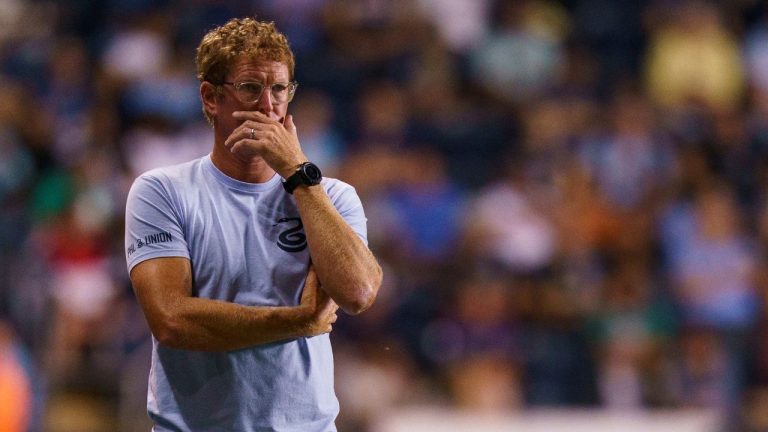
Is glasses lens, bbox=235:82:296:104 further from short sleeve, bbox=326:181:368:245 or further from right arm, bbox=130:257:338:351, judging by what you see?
right arm, bbox=130:257:338:351

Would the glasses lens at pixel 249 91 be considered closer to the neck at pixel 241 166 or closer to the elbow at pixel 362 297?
the neck at pixel 241 166

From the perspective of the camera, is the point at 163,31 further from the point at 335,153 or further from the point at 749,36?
the point at 749,36

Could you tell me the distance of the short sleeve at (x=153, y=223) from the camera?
148 inches

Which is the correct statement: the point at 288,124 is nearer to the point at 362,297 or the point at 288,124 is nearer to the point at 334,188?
the point at 334,188

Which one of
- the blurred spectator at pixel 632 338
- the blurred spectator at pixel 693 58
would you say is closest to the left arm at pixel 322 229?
the blurred spectator at pixel 632 338

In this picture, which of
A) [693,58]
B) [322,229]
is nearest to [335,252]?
[322,229]

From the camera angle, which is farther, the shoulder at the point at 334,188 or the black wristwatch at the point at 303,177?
the shoulder at the point at 334,188

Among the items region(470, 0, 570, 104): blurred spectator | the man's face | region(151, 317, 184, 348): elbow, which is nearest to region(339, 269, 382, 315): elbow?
region(151, 317, 184, 348): elbow

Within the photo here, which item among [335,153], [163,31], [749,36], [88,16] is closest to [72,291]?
[335,153]

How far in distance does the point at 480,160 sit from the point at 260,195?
7.13 meters

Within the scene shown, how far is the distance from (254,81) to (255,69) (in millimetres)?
38

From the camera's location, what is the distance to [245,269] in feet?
12.5

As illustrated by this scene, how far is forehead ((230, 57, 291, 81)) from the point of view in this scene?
3828 mm

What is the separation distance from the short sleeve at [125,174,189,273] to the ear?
0.28 metres
